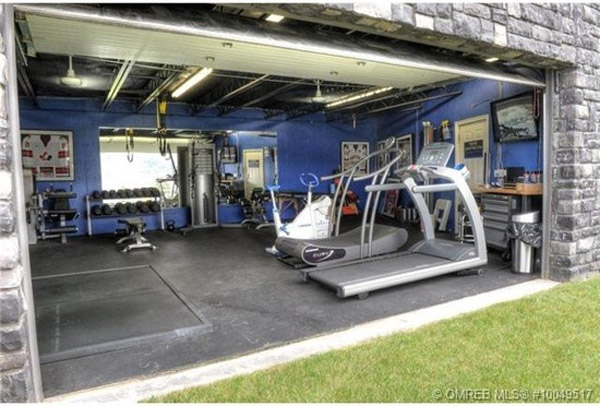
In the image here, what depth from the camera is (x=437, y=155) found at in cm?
483

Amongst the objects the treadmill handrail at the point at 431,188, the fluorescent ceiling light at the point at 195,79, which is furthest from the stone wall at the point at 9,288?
the fluorescent ceiling light at the point at 195,79

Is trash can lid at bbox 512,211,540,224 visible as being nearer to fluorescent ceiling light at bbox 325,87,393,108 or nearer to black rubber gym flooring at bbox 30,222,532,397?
black rubber gym flooring at bbox 30,222,532,397

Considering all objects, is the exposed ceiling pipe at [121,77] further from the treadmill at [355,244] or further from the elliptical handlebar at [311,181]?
the treadmill at [355,244]

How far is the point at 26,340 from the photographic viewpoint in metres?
2.05

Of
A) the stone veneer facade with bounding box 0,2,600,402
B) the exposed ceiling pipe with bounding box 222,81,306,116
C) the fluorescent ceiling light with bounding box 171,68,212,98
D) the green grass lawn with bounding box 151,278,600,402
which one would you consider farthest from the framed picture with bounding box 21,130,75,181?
the green grass lawn with bounding box 151,278,600,402

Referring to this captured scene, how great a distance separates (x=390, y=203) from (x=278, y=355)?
7.85 metres

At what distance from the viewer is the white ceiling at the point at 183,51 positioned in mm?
3525

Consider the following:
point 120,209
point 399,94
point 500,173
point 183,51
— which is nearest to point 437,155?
point 500,173

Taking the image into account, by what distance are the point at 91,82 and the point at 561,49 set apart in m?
7.25

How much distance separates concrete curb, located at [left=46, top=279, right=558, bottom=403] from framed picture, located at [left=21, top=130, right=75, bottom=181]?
7.28 meters

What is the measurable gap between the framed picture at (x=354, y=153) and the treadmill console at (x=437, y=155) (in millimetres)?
6019

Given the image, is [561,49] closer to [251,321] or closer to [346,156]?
[251,321]

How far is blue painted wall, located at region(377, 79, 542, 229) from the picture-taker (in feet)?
20.1

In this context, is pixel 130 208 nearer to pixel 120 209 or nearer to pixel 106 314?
pixel 120 209
